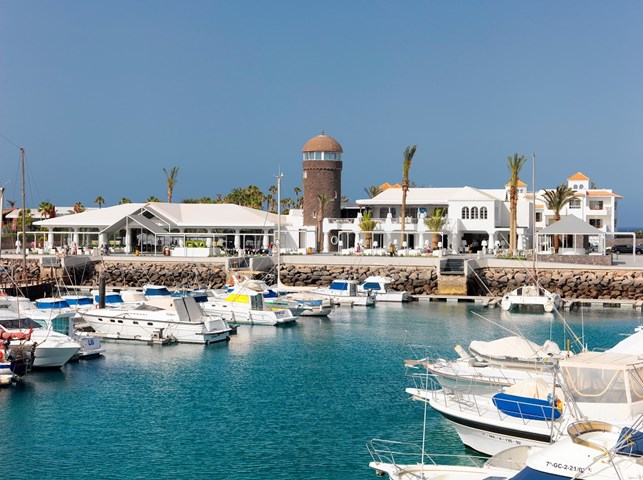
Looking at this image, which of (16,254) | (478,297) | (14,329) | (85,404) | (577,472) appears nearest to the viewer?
(577,472)

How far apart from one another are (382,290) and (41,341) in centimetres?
3365

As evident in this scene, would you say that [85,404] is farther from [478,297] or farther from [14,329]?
[478,297]

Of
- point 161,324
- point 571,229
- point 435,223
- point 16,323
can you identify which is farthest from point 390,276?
point 16,323

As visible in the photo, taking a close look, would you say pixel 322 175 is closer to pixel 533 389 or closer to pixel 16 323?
pixel 16 323

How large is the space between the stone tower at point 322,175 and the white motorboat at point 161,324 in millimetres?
45707

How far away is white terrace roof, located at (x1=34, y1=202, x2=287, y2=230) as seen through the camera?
276 ft

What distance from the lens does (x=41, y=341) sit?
36438mm

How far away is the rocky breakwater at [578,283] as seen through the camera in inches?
2625

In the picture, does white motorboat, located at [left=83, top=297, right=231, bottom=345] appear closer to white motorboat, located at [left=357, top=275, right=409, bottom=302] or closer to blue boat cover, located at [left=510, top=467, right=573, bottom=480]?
white motorboat, located at [left=357, top=275, right=409, bottom=302]

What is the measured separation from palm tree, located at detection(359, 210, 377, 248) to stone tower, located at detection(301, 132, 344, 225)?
5.96 meters

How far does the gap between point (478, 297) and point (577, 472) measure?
5126cm

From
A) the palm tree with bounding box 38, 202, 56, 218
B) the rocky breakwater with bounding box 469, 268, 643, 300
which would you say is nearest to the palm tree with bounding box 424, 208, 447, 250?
the rocky breakwater with bounding box 469, 268, 643, 300

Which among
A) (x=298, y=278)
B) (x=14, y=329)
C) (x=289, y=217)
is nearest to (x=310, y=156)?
(x=289, y=217)

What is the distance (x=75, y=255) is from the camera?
252 feet
